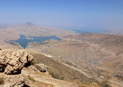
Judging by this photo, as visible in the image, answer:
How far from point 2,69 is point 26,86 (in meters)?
3.31

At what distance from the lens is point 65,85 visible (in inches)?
1092

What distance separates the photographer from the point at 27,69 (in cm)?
2961

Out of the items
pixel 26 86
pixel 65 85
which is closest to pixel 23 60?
pixel 26 86

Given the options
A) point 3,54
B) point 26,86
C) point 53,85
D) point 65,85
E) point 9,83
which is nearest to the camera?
point 9,83

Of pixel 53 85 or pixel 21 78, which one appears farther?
pixel 53 85

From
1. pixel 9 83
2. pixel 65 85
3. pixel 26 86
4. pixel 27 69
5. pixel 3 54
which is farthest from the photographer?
pixel 27 69

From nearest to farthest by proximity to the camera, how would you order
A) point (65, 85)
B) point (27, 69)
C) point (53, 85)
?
point (53, 85)
point (65, 85)
point (27, 69)

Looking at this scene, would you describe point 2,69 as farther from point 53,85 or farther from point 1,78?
point 53,85

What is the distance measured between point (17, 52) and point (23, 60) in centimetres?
128

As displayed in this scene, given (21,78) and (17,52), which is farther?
(17,52)

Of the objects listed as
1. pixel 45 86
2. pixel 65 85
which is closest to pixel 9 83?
pixel 45 86

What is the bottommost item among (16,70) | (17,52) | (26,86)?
(26,86)

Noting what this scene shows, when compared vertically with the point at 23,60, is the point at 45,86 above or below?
below

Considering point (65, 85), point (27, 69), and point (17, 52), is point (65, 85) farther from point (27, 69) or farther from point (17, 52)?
point (17, 52)
